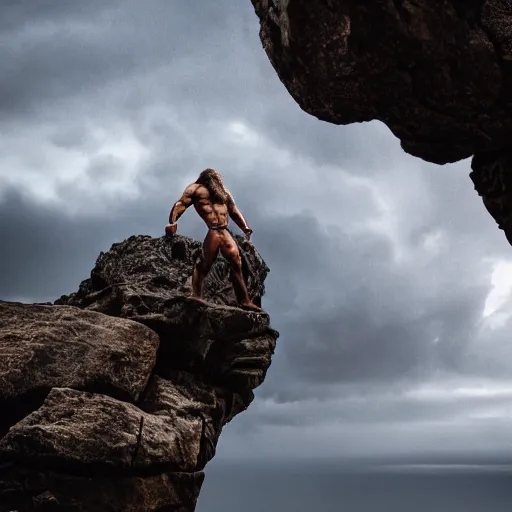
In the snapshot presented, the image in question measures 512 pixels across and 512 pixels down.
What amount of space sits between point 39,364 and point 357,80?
9.20 metres

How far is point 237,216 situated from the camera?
18.5m

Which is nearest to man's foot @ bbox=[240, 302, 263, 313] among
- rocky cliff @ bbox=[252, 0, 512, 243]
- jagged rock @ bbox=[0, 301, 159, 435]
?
jagged rock @ bbox=[0, 301, 159, 435]

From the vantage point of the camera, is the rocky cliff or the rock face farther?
the rock face


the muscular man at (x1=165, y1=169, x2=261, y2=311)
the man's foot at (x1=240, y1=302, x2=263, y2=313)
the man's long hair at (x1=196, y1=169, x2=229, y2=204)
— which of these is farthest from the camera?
the man's long hair at (x1=196, y1=169, x2=229, y2=204)

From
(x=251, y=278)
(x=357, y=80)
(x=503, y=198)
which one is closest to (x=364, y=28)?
(x=357, y=80)

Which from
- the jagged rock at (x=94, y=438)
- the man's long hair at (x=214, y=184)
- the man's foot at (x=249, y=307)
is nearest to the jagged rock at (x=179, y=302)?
the man's foot at (x=249, y=307)

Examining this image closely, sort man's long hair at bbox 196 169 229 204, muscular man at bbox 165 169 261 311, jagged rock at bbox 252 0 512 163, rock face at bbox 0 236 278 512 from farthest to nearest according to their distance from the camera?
man's long hair at bbox 196 169 229 204 → muscular man at bbox 165 169 261 311 → rock face at bbox 0 236 278 512 → jagged rock at bbox 252 0 512 163

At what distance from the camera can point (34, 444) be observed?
1325 centimetres

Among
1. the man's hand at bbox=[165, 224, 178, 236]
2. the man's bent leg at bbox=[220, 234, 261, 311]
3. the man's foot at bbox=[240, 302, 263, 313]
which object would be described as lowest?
the man's foot at bbox=[240, 302, 263, 313]

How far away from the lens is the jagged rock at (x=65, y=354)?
1462cm

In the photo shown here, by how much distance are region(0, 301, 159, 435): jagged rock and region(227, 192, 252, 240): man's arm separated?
13.2 ft

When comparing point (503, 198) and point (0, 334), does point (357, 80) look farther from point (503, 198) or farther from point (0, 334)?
point (0, 334)

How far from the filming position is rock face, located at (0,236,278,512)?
1350cm

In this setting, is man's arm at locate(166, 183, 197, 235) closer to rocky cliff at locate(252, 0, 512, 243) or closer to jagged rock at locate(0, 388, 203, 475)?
rocky cliff at locate(252, 0, 512, 243)
